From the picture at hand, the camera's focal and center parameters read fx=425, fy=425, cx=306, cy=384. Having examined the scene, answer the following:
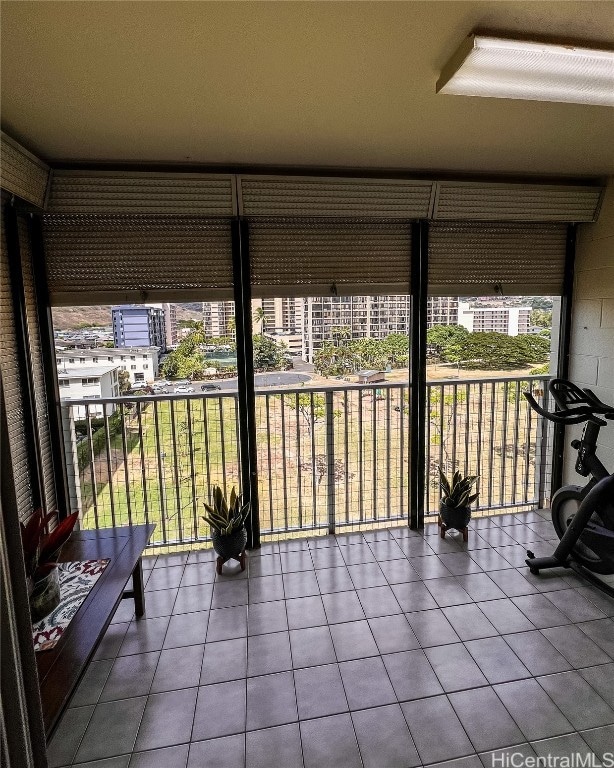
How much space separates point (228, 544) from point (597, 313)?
10.1 feet

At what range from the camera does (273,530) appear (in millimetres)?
3277

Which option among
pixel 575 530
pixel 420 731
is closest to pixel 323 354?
pixel 575 530

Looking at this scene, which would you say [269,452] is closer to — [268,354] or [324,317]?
[268,354]

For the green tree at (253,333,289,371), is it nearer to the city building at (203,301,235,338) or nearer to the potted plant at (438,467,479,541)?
the city building at (203,301,235,338)

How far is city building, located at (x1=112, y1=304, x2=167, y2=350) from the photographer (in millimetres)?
2785

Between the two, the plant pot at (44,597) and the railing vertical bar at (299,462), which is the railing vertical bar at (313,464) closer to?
the railing vertical bar at (299,462)

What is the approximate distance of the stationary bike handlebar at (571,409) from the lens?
2637 millimetres

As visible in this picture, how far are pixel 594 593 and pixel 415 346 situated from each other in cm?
187

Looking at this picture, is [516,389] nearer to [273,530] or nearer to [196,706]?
[273,530]

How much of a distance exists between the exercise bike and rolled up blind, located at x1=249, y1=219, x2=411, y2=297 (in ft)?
4.19

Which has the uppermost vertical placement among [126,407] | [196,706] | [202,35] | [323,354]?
[202,35]

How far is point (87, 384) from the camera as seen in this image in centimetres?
290

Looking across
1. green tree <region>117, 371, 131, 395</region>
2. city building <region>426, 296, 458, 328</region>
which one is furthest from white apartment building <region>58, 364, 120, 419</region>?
city building <region>426, 296, 458, 328</region>

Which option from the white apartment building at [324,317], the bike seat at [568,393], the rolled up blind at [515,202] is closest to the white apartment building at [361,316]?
the white apartment building at [324,317]
